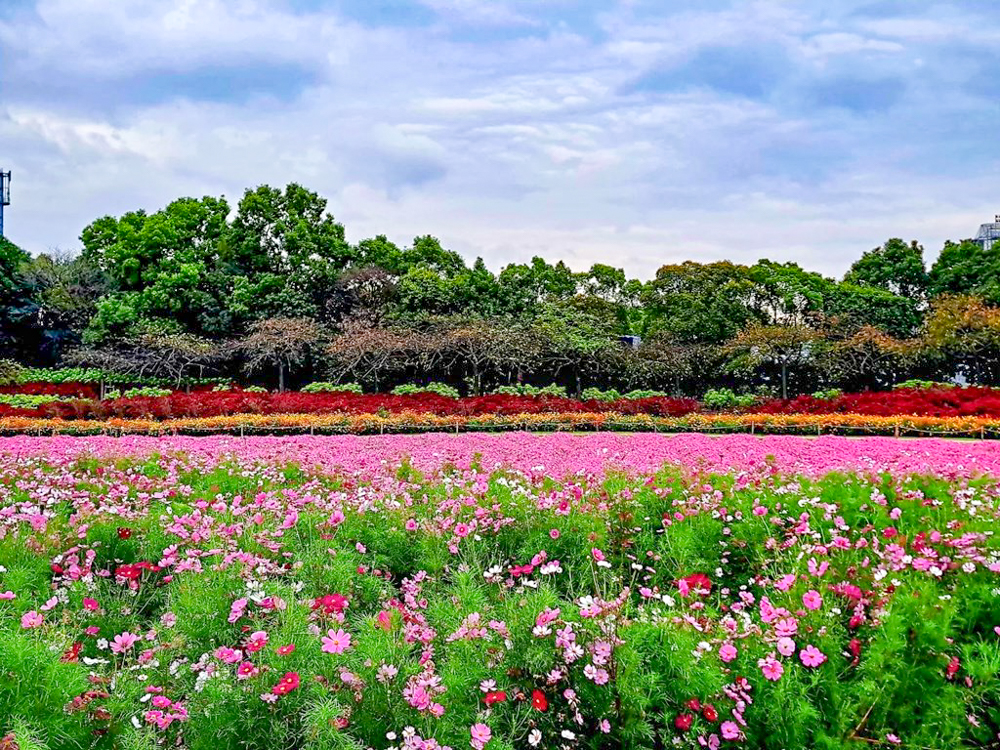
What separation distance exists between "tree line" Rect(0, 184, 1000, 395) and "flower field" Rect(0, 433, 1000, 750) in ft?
51.4

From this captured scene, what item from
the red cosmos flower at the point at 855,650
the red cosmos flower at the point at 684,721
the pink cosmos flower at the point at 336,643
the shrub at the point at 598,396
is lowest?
the red cosmos flower at the point at 684,721

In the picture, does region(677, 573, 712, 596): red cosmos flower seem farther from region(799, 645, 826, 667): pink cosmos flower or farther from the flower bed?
the flower bed

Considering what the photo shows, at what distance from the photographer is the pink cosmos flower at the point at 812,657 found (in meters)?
2.28

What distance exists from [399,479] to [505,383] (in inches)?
676

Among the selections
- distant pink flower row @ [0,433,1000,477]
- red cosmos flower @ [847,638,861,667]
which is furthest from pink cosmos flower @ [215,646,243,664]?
distant pink flower row @ [0,433,1000,477]

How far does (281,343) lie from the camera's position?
20781mm

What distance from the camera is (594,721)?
2232 mm

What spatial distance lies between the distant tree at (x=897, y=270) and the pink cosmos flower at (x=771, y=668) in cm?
2456

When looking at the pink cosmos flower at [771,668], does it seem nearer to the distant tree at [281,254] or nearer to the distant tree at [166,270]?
the distant tree at [281,254]

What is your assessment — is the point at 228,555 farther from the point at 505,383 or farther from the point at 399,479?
the point at 505,383

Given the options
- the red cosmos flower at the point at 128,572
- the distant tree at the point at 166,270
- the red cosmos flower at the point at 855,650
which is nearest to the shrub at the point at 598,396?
the distant tree at the point at 166,270

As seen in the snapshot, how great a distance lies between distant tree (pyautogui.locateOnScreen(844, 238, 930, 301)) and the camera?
24.0 meters

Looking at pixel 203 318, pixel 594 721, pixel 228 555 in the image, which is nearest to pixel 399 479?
pixel 228 555

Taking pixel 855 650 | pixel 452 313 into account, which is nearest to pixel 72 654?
pixel 855 650
